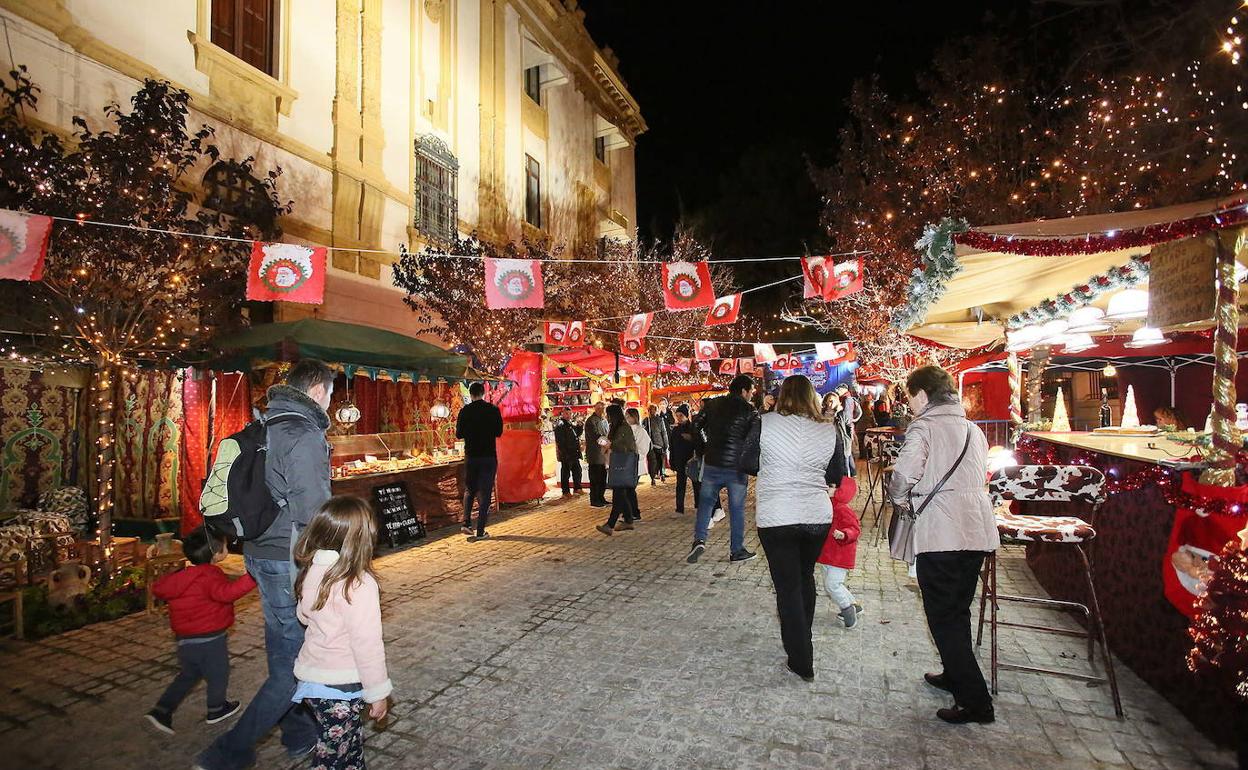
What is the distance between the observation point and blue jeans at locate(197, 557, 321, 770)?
3113mm

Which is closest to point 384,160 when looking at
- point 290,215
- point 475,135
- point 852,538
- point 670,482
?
point 290,215

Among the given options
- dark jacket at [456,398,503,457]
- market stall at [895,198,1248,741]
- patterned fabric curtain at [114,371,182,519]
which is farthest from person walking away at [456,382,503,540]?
market stall at [895,198,1248,741]

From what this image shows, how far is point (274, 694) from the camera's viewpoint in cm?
312

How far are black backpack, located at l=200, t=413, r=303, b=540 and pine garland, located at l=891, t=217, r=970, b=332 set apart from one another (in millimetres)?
5022

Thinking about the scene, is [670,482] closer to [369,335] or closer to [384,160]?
[369,335]

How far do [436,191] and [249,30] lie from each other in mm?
5024

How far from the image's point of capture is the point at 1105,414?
40.1ft

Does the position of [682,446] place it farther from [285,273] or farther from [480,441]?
[285,273]

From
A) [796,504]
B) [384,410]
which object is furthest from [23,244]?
[796,504]

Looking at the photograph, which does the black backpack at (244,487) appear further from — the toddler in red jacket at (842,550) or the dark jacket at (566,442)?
the dark jacket at (566,442)

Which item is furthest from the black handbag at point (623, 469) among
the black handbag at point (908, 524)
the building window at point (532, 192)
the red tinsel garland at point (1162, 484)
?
the building window at point (532, 192)

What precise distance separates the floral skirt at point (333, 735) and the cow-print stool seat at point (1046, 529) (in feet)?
12.7

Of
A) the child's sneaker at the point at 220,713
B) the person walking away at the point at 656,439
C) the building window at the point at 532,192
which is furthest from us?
the building window at the point at 532,192

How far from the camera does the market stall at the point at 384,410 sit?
8.44 meters
